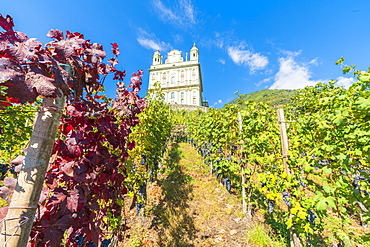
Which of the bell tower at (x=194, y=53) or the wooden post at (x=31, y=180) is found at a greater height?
the bell tower at (x=194, y=53)

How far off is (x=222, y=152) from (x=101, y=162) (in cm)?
Answer: 519

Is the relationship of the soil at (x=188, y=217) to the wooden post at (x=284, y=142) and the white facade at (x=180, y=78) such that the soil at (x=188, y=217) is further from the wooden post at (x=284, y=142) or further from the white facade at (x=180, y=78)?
the white facade at (x=180, y=78)

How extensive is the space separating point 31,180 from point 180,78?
43906 mm

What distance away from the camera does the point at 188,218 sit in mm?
4148

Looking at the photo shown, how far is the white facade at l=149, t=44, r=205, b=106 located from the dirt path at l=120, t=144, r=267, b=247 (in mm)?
35722

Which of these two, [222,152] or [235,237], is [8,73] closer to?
[235,237]

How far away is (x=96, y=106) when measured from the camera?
1.38 metres

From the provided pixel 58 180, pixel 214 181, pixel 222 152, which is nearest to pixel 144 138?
pixel 58 180

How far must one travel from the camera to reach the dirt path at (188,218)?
3.38 m

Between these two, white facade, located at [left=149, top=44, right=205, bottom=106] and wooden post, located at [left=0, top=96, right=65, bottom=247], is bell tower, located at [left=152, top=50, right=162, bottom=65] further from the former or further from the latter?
wooden post, located at [left=0, top=96, right=65, bottom=247]

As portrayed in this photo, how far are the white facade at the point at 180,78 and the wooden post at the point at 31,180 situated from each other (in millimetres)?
39955

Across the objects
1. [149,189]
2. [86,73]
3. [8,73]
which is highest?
[86,73]

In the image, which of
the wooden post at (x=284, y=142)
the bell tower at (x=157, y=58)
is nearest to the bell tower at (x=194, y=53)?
the bell tower at (x=157, y=58)

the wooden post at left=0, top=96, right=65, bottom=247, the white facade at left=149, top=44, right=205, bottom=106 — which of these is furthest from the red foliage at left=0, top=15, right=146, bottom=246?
the white facade at left=149, top=44, right=205, bottom=106
